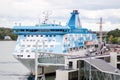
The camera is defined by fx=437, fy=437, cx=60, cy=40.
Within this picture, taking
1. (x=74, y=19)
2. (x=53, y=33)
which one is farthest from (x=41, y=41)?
(x=74, y=19)

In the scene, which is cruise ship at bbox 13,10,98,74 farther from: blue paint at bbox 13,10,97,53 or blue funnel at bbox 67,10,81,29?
blue funnel at bbox 67,10,81,29

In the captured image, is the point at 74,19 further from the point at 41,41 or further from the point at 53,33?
the point at 41,41

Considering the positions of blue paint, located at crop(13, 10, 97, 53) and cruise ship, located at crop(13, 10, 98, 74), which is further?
blue paint, located at crop(13, 10, 97, 53)

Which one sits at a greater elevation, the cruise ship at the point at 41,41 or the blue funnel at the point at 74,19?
the blue funnel at the point at 74,19

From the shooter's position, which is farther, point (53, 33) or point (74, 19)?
point (74, 19)

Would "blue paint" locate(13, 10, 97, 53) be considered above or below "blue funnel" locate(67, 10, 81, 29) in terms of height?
below

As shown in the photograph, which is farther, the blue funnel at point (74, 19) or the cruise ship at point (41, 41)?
the blue funnel at point (74, 19)

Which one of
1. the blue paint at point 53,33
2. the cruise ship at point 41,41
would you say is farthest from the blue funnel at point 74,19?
the cruise ship at point 41,41

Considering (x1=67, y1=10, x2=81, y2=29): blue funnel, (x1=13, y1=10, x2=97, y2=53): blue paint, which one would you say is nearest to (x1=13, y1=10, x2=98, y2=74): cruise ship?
(x1=13, y1=10, x2=97, y2=53): blue paint

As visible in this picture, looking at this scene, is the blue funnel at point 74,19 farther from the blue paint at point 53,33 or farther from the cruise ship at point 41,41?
the cruise ship at point 41,41

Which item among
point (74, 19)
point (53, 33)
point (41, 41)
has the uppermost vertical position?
point (74, 19)

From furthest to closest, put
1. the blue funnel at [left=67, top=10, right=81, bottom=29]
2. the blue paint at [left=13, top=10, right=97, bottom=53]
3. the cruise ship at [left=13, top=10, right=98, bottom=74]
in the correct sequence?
the blue funnel at [left=67, top=10, right=81, bottom=29] → the blue paint at [left=13, top=10, right=97, bottom=53] → the cruise ship at [left=13, top=10, right=98, bottom=74]

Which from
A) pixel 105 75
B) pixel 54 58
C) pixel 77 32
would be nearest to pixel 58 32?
pixel 54 58

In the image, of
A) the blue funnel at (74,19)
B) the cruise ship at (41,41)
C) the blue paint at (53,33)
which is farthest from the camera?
the blue funnel at (74,19)
